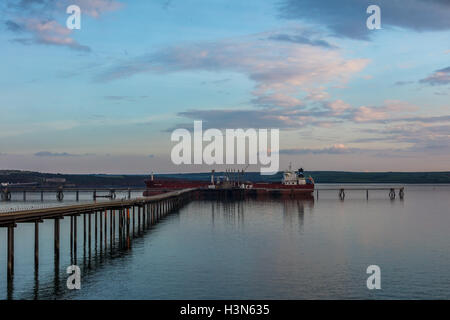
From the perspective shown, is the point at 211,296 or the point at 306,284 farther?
the point at 306,284

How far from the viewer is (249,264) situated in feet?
171

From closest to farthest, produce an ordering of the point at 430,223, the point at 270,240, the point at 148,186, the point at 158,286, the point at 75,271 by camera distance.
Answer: the point at 158,286 < the point at 75,271 < the point at 270,240 < the point at 430,223 < the point at 148,186

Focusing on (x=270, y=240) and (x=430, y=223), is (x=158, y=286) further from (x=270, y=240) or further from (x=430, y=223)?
(x=430, y=223)

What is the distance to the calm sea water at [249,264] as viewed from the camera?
134 ft

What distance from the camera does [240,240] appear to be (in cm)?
7169

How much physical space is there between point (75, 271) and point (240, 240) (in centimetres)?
2932

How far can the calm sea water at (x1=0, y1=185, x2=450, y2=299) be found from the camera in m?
40.8

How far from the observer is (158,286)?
4253cm
